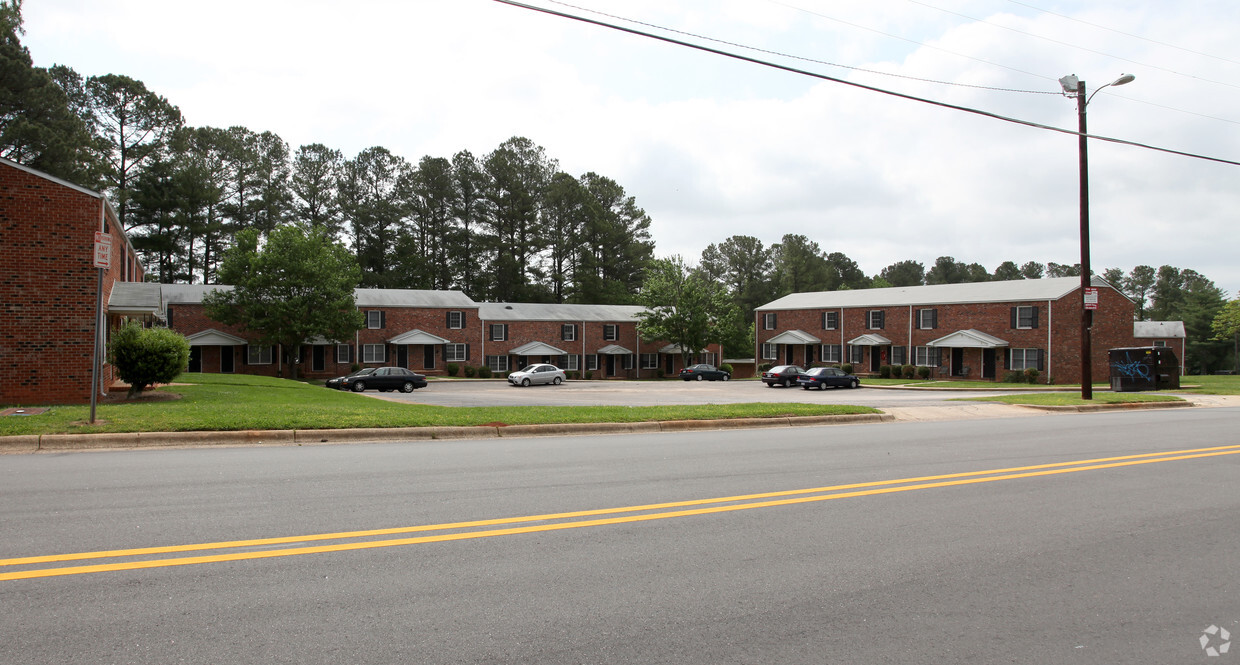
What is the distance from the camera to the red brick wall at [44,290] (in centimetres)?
1667

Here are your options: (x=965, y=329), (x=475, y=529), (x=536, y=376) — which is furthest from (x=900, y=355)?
(x=475, y=529)

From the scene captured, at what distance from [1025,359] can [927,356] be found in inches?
252

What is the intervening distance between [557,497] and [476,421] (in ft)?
19.8

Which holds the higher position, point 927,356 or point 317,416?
point 927,356

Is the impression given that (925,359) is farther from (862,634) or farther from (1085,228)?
(862,634)

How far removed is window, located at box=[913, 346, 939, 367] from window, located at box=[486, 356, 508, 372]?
29911mm

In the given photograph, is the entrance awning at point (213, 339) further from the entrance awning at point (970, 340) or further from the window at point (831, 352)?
the entrance awning at point (970, 340)

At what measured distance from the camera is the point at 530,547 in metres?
5.55

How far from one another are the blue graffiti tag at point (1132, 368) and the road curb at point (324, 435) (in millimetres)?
24271

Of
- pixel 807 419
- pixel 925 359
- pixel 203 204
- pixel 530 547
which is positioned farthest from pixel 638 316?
pixel 530 547

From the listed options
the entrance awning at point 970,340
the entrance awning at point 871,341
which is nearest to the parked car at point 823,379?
the entrance awning at point 970,340

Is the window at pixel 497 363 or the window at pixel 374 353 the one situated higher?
the window at pixel 374 353

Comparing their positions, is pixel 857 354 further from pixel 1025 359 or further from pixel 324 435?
pixel 324 435

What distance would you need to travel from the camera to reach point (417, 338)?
52219 millimetres
